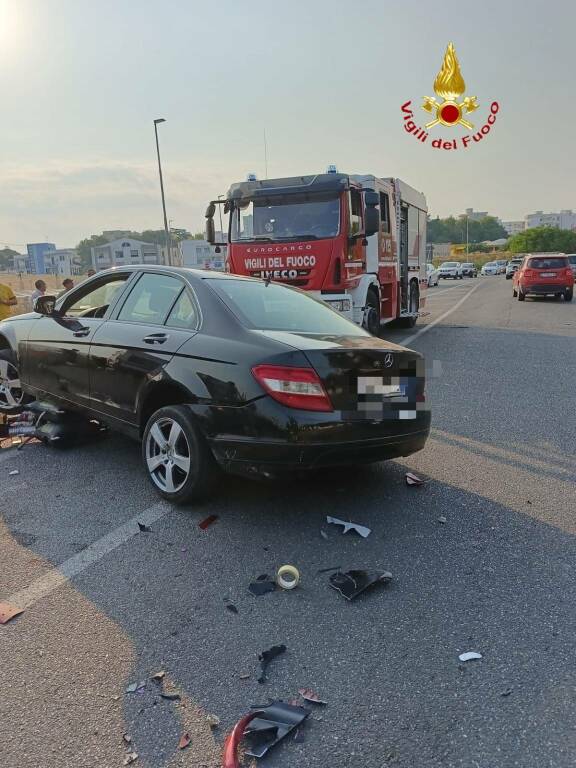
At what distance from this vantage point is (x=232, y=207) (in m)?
10.1

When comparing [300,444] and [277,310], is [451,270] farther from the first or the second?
[300,444]

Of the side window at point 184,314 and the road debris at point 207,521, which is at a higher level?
the side window at point 184,314

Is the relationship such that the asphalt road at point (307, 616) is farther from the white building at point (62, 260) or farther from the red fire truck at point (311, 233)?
the white building at point (62, 260)

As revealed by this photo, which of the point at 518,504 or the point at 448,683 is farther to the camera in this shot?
the point at 518,504

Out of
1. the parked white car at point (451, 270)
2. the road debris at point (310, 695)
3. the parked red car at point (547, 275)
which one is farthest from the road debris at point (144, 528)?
the parked white car at point (451, 270)

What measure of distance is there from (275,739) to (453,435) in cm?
407

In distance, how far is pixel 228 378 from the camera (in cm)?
369

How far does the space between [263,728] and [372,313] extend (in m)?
9.17

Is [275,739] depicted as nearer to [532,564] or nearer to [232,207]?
[532,564]

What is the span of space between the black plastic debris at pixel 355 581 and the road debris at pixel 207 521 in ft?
3.16

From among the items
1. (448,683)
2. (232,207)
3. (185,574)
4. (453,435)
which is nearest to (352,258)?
(232,207)

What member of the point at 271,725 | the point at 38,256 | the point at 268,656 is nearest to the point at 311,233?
the point at 268,656

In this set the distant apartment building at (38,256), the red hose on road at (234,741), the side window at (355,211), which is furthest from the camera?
the distant apartment building at (38,256)

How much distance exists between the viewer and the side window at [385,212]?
11.4m
